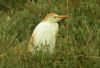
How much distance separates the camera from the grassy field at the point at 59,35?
4.58 m

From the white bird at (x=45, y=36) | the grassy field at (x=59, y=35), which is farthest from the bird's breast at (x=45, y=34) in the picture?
the grassy field at (x=59, y=35)

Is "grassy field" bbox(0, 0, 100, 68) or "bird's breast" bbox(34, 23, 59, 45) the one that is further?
"bird's breast" bbox(34, 23, 59, 45)

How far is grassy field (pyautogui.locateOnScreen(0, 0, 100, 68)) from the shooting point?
458 cm

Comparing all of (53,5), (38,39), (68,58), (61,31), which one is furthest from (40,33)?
(53,5)

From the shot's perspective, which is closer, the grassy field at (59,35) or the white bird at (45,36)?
the grassy field at (59,35)

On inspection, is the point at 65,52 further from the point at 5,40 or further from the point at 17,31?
the point at 17,31

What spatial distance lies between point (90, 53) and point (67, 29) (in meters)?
1.38

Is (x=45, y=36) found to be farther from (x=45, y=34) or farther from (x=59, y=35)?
(x=59, y=35)

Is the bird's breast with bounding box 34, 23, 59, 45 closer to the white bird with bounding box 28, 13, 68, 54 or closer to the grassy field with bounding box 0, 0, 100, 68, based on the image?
the white bird with bounding box 28, 13, 68, 54

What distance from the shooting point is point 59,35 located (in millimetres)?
5668

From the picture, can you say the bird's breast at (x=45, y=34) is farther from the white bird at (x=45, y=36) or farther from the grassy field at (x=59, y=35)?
the grassy field at (x=59, y=35)

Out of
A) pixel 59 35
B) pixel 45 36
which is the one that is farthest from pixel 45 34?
pixel 59 35

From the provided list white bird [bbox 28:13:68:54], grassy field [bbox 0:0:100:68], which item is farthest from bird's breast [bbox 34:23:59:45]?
grassy field [bbox 0:0:100:68]

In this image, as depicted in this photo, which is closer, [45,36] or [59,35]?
[45,36]
